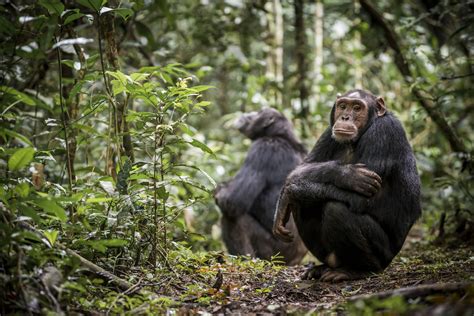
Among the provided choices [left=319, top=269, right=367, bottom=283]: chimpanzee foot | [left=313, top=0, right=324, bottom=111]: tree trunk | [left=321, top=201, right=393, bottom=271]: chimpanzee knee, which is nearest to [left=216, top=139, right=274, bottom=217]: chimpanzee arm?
[left=313, top=0, right=324, bottom=111]: tree trunk

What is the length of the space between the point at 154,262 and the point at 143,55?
411 cm

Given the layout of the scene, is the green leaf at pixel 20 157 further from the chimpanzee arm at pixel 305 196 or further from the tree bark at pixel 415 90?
the tree bark at pixel 415 90

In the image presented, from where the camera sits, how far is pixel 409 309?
268cm

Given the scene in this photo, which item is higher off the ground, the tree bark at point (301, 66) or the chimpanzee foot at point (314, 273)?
the tree bark at point (301, 66)

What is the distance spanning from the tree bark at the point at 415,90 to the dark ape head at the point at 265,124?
1.89 m

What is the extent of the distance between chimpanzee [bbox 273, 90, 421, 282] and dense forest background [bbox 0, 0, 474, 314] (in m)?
0.71

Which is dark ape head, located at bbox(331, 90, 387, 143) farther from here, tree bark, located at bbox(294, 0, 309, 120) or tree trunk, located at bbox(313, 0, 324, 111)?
tree trunk, located at bbox(313, 0, 324, 111)

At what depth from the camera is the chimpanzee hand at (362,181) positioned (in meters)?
4.73

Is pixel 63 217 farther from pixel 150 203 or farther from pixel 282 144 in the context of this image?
pixel 282 144

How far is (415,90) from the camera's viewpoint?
6918 millimetres

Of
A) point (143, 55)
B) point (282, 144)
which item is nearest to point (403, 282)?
point (282, 144)

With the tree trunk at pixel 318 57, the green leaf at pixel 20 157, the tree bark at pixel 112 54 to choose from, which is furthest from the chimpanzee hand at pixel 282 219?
the tree trunk at pixel 318 57

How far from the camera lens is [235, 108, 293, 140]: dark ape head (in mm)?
8359

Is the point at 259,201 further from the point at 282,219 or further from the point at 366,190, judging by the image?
the point at 366,190
